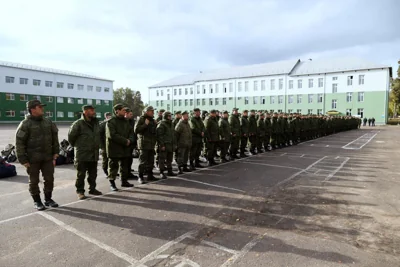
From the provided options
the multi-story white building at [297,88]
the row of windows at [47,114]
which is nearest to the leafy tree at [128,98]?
the multi-story white building at [297,88]

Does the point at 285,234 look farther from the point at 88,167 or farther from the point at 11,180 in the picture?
the point at 11,180

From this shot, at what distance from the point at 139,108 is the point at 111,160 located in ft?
279

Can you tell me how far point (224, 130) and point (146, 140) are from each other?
409 cm

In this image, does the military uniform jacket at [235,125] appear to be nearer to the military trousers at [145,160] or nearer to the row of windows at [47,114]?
the military trousers at [145,160]

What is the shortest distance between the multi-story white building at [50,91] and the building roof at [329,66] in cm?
4217

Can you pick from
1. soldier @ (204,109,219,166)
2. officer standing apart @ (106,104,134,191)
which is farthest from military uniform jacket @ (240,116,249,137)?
officer standing apart @ (106,104,134,191)

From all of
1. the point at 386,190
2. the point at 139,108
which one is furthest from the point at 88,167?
the point at 139,108

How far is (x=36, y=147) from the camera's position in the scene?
5.09m

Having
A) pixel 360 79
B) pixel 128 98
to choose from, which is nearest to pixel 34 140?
pixel 360 79

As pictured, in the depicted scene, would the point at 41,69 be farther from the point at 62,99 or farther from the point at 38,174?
the point at 38,174

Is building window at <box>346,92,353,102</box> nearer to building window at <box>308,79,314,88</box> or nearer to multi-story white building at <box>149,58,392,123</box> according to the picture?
multi-story white building at <box>149,58,392,123</box>

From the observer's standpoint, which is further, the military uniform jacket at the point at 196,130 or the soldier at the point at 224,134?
the soldier at the point at 224,134

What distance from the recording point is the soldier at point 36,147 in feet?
16.3

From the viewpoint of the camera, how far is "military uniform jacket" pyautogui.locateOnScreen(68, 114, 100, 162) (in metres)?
5.74
